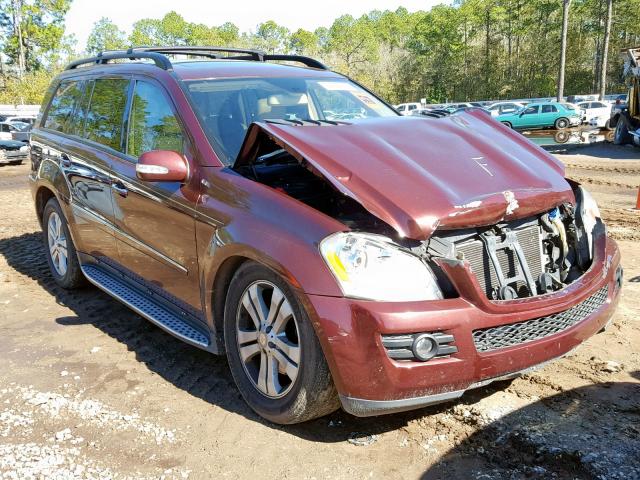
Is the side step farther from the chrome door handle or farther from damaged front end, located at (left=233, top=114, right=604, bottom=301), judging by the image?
damaged front end, located at (left=233, top=114, right=604, bottom=301)

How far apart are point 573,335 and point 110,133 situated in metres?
3.36

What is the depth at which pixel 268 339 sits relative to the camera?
302cm

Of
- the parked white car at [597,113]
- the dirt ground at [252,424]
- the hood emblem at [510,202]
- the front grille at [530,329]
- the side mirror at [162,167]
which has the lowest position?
the parked white car at [597,113]

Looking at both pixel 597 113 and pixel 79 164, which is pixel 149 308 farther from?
pixel 597 113

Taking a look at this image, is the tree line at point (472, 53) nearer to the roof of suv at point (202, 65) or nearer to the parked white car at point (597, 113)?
the parked white car at point (597, 113)

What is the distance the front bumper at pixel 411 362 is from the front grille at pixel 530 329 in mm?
28

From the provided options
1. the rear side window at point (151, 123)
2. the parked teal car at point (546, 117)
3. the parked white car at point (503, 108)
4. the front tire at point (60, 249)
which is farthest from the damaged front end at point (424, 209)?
the parked white car at point (503, 108)

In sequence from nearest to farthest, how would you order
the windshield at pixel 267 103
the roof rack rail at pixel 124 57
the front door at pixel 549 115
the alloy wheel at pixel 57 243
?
the windshield at pixel 267 103 → the roof rack rail at pixel 124 57 → the alloy wheel at pixel 57 243 → the front door at pixel 549 115

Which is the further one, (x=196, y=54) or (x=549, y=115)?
(x=549, y=115)

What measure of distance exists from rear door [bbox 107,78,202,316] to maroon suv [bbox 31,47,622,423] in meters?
0.02

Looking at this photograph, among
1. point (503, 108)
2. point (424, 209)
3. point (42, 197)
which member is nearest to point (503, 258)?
point (424, 209)

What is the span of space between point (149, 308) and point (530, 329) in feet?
7.82

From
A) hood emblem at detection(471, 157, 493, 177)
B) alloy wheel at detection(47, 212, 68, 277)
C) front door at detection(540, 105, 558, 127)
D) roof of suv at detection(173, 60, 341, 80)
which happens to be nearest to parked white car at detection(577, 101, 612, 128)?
front door at detection(540, 105, 558, 127)

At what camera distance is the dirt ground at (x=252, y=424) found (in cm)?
276
